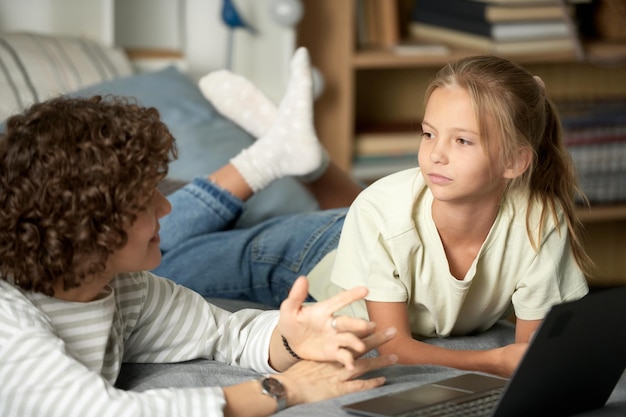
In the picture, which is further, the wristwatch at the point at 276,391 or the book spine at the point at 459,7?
the book spine at the point at 459,7

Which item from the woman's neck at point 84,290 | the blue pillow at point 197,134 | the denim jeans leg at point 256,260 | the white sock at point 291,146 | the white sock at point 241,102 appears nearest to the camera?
the woman's neck at point 84,290

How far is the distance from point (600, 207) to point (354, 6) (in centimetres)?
104

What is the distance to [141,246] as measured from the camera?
101cm

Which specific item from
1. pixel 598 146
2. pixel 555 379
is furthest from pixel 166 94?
pixel 598 146

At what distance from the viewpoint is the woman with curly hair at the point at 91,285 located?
35.6 inches

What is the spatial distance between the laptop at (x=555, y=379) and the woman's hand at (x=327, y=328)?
6 cm

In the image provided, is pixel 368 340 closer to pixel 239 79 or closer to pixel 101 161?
pixel 101 161

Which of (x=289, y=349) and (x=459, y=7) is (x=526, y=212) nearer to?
(x=289, y=349)

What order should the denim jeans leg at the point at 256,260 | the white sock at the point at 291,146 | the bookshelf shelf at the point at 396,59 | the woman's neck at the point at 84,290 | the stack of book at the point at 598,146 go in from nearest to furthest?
the woman's neck at the point at 84,290 → the denim jeans leg at the point at 256,260 → the white sock at the point at 291,146 → the bookshelf shelf at the point at 396,59 → the stack of book at the point at 598,146

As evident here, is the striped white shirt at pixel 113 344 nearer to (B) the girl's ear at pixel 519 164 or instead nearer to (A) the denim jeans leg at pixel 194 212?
(B) the girl's ear at pixel 519 164

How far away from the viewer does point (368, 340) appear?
100cm

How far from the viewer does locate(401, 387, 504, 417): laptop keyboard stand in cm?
94

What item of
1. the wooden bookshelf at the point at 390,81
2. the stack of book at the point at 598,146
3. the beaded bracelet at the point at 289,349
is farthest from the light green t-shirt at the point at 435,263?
the stack of book at the point at 598,146

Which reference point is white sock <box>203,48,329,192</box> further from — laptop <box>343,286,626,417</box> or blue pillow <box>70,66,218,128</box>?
laptop <box>343,286,626,417</box>
